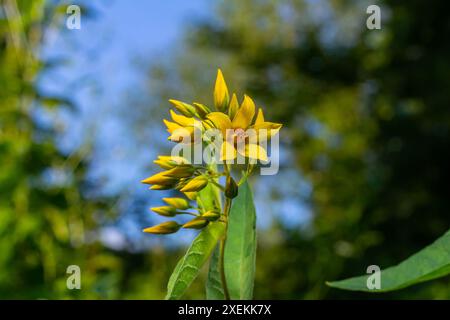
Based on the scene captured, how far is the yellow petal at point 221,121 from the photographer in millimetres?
507

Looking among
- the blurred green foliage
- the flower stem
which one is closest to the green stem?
the flower stem

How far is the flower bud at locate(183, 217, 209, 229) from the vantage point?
0.50 metres

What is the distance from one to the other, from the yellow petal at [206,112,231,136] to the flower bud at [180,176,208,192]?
5cm

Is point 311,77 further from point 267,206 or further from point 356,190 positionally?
point 267,206

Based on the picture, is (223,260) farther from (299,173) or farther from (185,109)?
(299,173)

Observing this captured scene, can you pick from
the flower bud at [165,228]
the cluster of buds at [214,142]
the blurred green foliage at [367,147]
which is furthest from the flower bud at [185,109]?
the blurred green foliage at [367,147]

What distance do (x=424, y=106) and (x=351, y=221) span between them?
96.6 inches

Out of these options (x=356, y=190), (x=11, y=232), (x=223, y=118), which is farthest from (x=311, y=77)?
(x=223, y=118)

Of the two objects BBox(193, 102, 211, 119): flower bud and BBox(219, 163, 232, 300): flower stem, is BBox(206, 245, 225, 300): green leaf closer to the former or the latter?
BBox(219, 163, 232, 300): flower stem

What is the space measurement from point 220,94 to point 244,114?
44mm

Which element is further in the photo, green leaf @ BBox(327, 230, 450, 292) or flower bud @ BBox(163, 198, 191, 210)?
flower bud @ BBox(163, 198, 191, 210)

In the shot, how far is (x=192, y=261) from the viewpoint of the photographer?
0.49 meters

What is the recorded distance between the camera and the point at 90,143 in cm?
198

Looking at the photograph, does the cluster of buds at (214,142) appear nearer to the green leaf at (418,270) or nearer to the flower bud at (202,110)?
the flower bud at (202,110)
